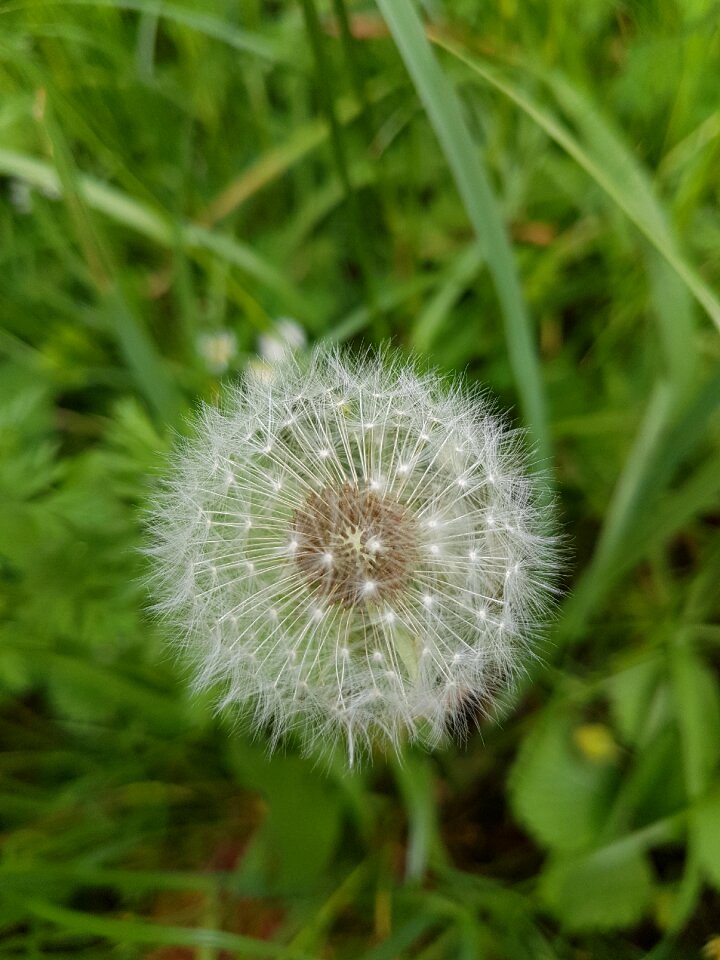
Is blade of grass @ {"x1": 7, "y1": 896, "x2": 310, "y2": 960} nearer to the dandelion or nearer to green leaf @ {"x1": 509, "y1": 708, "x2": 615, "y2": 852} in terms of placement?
the dandelion

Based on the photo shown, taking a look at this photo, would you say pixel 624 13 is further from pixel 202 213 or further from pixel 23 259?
pixel 23 259

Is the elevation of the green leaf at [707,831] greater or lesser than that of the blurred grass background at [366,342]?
lesser

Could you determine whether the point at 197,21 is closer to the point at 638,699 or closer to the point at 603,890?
the point at 638,699

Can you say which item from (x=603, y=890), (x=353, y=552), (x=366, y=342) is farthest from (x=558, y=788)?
(x=366, y=342)

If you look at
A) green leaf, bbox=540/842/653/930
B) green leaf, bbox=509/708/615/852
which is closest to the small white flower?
green leaf, bbox=509/708/615/852

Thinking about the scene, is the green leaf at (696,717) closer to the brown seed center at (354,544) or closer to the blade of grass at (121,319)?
the brown seed center at (354,544)

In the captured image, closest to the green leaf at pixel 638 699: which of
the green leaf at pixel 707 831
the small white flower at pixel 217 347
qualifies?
the green leaf at pixel 707 831

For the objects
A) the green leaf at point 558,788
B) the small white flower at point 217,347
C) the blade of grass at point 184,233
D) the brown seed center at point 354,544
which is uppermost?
the blade of grass at point 184,233
